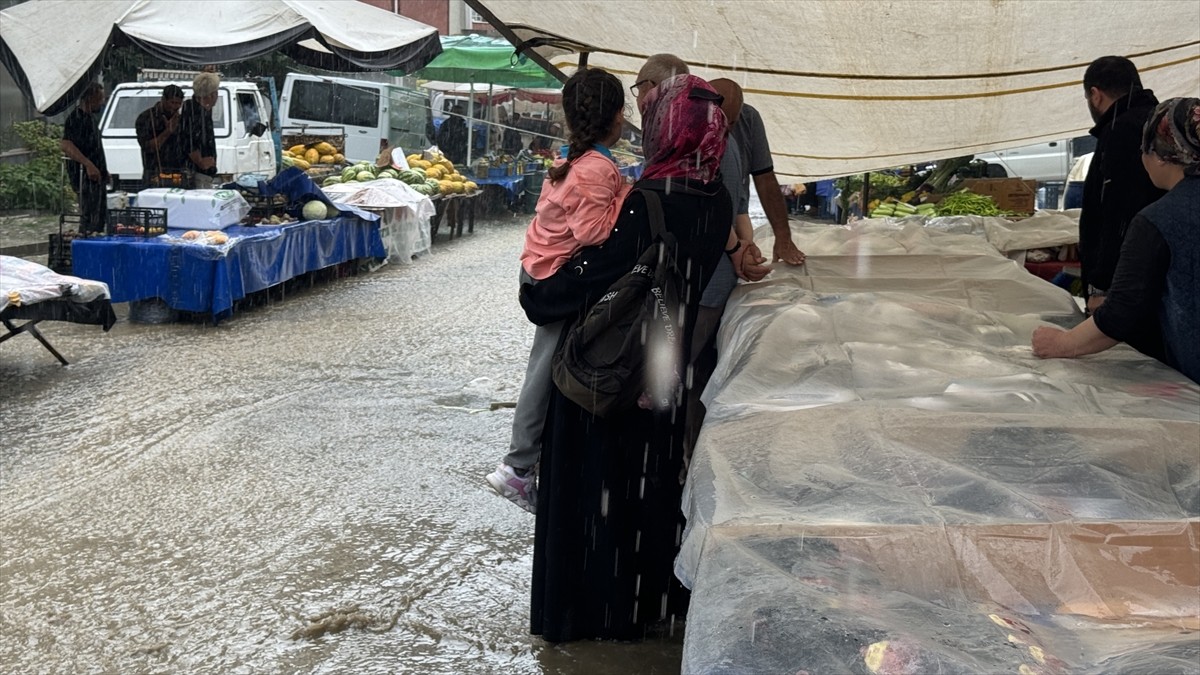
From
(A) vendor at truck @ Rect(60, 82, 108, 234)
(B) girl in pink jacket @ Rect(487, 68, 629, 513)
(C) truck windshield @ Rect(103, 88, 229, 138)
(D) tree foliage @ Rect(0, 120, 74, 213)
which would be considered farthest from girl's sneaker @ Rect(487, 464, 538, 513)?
(D) tree foliage @ Rect(0, 120, 74, 213)

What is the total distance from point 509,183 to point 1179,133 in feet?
58.7

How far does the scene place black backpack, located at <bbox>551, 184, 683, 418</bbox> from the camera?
129 inches

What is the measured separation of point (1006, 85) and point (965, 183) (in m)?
3.39

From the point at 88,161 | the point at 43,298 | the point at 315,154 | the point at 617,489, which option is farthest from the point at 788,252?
the point at 315,154

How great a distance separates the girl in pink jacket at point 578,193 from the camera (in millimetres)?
3410

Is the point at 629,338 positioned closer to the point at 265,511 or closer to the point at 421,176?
the point at 265,511

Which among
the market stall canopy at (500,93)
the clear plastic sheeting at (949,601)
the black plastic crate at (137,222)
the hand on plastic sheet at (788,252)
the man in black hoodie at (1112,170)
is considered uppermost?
the market stall canopy at (500,93)

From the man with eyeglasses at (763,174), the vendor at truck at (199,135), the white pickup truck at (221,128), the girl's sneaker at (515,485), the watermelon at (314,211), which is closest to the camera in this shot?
the girl's sneaker at (515,485)

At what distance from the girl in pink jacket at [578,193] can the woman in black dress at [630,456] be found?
6 centimetres

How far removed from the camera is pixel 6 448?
601 centimetres

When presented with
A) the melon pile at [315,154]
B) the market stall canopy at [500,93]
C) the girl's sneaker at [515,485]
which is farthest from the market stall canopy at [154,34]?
the market stall canopy at [500,93]

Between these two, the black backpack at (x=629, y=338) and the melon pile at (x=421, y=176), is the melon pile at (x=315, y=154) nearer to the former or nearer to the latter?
the melon pile at (x=421, y=176)

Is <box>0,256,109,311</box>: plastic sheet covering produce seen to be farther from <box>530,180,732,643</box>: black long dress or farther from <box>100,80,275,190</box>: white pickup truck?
<box>100,80,275,190</box>: white pickup truck

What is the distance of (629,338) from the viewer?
3271 mm
